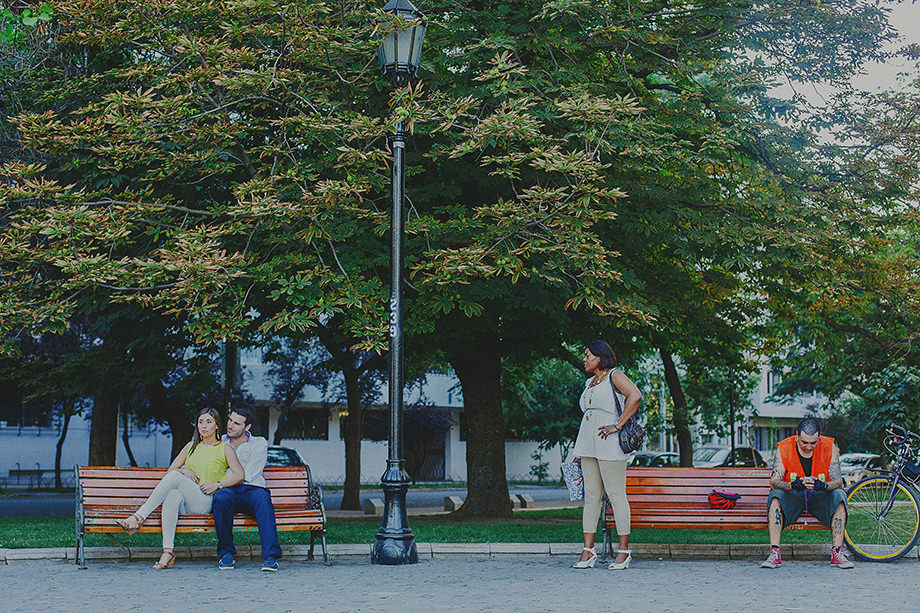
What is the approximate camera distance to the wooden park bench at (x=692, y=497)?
34.4 ft

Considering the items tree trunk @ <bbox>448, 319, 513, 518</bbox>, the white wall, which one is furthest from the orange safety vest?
the white wall

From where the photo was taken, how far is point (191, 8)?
12711 millimetres

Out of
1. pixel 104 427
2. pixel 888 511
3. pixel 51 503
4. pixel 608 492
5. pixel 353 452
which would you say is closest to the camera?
pixel 608 492

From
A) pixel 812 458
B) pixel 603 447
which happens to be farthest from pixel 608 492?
pixel 812 458

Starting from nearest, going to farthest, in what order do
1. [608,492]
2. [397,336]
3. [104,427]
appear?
[608,492], [397,336], [104,427]

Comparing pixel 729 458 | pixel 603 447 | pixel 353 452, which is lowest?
pixel 729 458

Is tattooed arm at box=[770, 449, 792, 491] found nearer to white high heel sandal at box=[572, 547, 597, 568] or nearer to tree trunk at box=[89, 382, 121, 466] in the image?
white high heel sandal at box=[572, 547, 597, 568]

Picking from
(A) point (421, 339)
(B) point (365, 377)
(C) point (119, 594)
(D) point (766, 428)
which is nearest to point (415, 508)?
(A) point (421, 339)

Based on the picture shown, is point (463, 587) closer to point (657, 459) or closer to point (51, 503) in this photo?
point (51, 503)

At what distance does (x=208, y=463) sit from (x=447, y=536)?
13.4 ft

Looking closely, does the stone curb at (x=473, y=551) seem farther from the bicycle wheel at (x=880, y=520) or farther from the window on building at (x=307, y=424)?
the window on building at (x=307, y=424)

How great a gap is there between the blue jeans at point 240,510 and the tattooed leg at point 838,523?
16.7 feet

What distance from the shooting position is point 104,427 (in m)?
21.1

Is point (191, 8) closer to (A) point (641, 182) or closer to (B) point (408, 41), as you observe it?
(B) point (408, 41)
